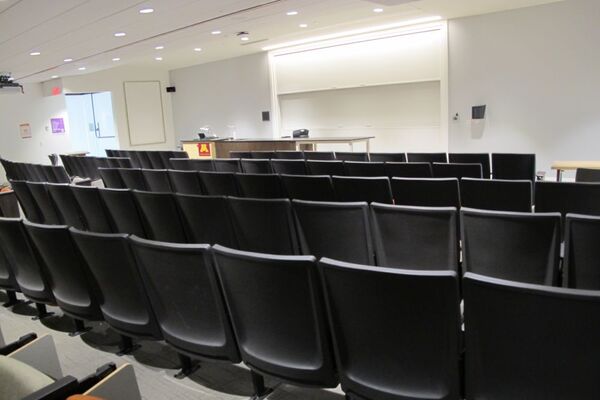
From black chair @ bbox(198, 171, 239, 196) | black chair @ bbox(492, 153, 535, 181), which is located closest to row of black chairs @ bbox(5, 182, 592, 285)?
black chair @ bbox(198, 171, 239, 196)

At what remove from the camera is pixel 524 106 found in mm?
8695

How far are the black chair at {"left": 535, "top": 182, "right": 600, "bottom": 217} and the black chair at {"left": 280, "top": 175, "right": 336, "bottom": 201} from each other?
1.60 m

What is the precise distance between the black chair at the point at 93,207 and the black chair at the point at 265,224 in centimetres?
136

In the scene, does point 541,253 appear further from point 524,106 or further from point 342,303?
point 524,106

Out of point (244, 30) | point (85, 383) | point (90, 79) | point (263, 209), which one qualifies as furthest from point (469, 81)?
point (90, 79)

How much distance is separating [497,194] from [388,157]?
8.15ft

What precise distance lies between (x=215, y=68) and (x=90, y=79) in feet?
13.0

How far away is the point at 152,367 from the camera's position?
239cm

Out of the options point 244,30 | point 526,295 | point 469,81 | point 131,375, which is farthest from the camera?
point 469,81

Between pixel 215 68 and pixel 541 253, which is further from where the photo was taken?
pixel 215 68

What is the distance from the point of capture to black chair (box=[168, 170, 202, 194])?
4.53 m

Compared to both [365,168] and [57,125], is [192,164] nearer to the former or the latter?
[365,168]

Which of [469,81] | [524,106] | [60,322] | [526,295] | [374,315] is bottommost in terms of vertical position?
[60,322]

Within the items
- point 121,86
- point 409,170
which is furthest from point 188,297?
point 121,86
